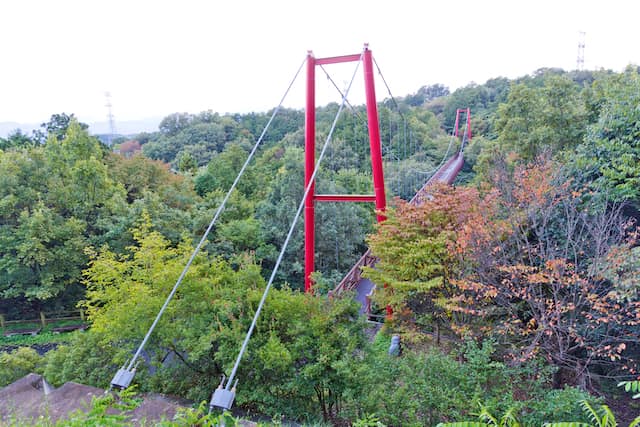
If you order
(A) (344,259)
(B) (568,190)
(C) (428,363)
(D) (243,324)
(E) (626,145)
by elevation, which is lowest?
(A) (344,259)

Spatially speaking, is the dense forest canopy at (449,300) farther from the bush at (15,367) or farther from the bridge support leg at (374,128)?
the bush at (15,367)

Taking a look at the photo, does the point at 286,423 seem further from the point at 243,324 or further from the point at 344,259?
the point at 344,259

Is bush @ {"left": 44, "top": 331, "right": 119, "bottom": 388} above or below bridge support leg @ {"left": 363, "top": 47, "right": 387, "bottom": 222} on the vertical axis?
below

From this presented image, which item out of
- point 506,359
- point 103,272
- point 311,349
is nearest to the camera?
point 311,349

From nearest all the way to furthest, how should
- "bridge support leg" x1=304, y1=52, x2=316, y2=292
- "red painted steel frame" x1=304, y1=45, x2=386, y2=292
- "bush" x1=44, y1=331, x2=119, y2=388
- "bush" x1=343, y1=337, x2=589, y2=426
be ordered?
"bush" x1=343, y1=337, x2=589, y2=426, "bush" x1=44, y1=331, x2=119, y2=388, "red painted steel frame" x1=304, y1=45, x2=386, y2=292, "bridge support leg" x1=304, y1=52, x2=316, y2=292

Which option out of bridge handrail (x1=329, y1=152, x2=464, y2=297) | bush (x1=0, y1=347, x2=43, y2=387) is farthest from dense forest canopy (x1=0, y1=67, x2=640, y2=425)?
bush (x1=0, y1=347, x2=43, y2=387)

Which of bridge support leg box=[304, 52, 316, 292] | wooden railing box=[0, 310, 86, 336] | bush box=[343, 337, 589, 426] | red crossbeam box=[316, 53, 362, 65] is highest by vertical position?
red crossbeam box=[316, 53, 362, 65]

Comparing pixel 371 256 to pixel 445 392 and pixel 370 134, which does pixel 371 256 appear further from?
pixel 445 392

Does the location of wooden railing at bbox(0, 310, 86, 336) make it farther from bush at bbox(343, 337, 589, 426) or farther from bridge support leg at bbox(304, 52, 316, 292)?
bush at bbox(343, 337, 589, 426)

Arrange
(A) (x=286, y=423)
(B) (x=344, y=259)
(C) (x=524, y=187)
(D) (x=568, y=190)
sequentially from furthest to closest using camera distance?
(B) (x=344, y=259) → (D) (x=568, y=190) → (C) (x=524, y=187) → (A) (x=286, y=423)

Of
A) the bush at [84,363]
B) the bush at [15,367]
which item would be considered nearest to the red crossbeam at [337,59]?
the bush at [84,363]

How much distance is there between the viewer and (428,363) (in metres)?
4.69

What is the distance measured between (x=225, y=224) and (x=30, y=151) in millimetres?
7442

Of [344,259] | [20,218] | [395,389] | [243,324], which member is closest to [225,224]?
[344,259]
